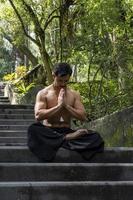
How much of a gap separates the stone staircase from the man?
136 millimetres

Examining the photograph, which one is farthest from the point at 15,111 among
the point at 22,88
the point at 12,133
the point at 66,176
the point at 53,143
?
the point at 66,176

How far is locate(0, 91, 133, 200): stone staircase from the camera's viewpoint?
5.47 meters

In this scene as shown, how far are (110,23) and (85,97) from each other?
204cm

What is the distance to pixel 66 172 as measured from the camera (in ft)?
20.0

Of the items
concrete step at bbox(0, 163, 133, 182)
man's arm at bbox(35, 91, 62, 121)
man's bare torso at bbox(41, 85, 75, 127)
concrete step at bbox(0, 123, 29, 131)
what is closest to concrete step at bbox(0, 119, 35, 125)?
concrete step at bbox(0, 123, 29, 131)

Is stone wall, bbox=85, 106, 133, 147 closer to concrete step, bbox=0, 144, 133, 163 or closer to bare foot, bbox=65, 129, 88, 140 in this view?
concrete step, bbox=0, 144, 133, 163

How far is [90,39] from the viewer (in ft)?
44.4

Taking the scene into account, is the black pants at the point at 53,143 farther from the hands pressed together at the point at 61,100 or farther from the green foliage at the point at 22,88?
the green foliage at the point at 22,88

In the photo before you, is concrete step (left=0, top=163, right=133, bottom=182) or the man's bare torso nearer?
concrete step (left=0, top=163, right=133, bottom=182)

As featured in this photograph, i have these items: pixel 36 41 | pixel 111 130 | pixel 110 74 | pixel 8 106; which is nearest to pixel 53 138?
pixel 111 130

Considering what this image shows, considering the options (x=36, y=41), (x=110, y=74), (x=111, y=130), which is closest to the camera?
(x=111, y=130)

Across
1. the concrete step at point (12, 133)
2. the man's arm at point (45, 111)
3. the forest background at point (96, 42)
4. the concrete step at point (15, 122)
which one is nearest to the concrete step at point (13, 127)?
the concrete step at point (15, 122)

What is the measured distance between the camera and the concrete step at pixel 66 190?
541 cm

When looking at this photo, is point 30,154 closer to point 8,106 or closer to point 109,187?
point 109,187
